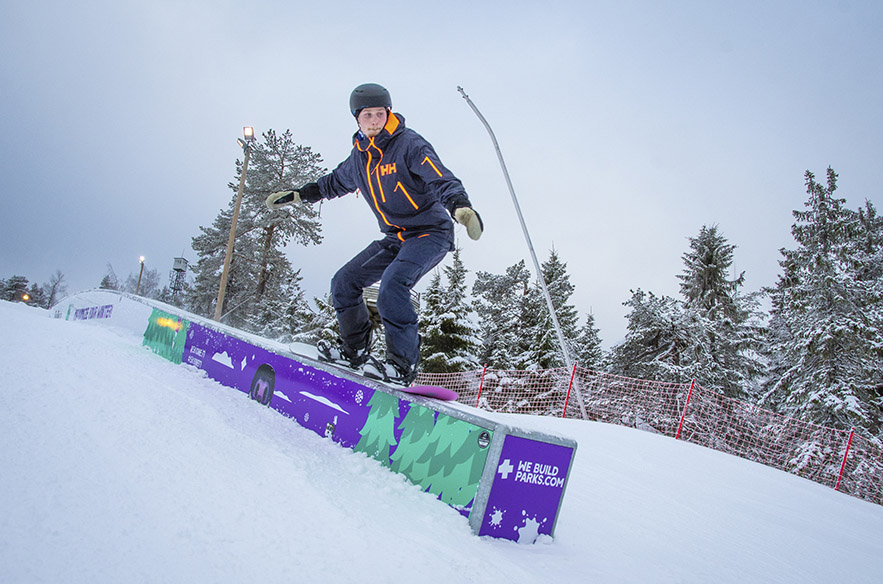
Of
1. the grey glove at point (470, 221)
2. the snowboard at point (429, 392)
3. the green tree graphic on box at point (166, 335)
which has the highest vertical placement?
the grey glove at point (470, 221)

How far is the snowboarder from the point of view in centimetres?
266

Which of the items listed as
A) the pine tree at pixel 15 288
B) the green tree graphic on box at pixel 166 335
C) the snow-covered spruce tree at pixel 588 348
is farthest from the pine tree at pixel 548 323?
the pine tree at pixel 15 288

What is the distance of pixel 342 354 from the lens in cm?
313

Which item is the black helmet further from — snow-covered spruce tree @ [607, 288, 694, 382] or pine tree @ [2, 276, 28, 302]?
pine tree @ [2, 276, 28, 302]

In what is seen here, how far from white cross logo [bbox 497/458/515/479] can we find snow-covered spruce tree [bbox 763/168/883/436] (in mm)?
18425

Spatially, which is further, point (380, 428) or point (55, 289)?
point (55, 289)

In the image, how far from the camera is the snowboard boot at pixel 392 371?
8.77 ft

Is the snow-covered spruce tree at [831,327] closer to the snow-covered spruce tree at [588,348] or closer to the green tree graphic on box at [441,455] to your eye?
the snow-covered spruce tree at [588,348]

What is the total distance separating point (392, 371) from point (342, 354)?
56cm

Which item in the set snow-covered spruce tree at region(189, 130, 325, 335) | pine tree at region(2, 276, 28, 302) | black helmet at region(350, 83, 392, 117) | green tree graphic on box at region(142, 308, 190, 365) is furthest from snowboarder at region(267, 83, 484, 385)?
pine tree at region(2, 276, 28, 302)

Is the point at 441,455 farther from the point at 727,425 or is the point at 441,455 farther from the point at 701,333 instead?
the point at 701,333

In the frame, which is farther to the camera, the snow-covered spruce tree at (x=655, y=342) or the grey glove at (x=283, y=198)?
the snow-covered spruce tree at (x=655, y=342)

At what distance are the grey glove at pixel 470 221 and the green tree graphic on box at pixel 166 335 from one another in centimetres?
313

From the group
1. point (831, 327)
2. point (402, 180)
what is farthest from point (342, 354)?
point (831, 327)
